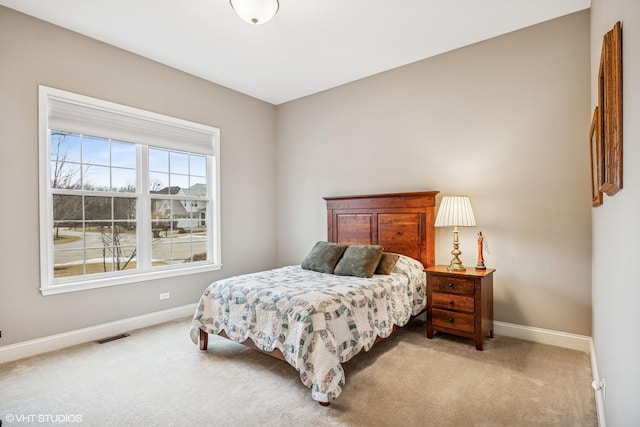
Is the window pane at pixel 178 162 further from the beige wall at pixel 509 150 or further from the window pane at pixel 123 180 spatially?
the beige wall at pixel 509 150

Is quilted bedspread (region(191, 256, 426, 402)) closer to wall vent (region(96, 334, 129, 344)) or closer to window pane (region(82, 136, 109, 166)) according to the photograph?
wall vent (region(96, 334, 129, 344))

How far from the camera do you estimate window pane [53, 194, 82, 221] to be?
3225mm

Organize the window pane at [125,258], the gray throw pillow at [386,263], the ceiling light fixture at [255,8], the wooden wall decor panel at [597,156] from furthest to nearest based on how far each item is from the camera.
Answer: the window pane at [125,258] → the gray throw pillow at [386,263] → the ceiling light fixture at [255,8] → the wooden wall decor panel at [597,156]

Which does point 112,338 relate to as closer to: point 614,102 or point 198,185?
point 198,185

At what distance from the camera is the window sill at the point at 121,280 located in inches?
124

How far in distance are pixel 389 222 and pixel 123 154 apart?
3.13m

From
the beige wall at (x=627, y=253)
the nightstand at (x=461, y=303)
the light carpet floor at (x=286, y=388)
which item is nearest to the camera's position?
the beige wall at (x=627, y=253)

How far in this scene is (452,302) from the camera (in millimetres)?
3133

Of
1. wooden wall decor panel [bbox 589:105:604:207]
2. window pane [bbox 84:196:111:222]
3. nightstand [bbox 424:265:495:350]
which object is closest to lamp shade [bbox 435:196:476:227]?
nightstand [bbox 424:265:495:350]

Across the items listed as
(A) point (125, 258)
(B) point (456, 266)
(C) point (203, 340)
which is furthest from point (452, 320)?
(A) point (125, 258)

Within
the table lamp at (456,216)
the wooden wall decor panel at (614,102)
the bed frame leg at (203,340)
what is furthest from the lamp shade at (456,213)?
the bed frame leg at (203,340)

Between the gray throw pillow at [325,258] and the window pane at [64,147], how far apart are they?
103 inches

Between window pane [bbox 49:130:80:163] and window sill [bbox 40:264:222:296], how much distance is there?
4.00ft

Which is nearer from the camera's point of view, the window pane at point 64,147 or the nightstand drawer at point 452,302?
the nightstand drawer at point 452,302
